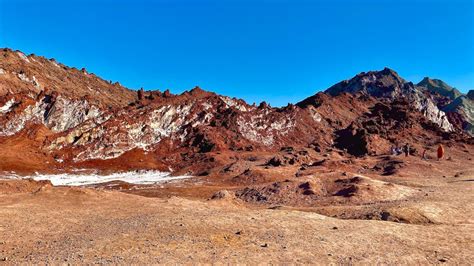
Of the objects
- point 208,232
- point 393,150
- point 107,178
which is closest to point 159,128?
point 107,178

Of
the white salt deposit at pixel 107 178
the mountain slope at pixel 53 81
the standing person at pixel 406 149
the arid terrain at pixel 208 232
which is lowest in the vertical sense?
the arid terrain at pixel 208 232

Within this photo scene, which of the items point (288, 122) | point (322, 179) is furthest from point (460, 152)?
point (322, 179)

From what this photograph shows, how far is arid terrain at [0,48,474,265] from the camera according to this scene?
66.8 feet

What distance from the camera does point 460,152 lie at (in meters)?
113

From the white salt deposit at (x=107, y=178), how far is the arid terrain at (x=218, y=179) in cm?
61

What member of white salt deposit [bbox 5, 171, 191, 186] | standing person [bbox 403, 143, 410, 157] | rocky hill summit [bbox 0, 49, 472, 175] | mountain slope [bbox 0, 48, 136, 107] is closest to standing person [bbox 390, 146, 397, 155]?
rocky hill summit [bbox 0, 49, 472, 175]

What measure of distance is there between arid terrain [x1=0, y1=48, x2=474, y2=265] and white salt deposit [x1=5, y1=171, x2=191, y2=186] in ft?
2.00

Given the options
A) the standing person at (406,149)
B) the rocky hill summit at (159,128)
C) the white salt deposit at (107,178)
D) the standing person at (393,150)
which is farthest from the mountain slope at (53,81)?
the standing person at (406,149)

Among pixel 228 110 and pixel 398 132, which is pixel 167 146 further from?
pixel 398 132

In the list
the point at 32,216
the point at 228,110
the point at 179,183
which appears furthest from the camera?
the point at 228,110

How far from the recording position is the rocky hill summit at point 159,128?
3258 inches

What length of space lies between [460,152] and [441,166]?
3170 centimetres

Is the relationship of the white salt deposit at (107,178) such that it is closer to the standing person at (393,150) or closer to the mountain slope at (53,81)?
the mountain slope at (53,81)

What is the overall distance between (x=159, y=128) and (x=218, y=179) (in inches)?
1344
